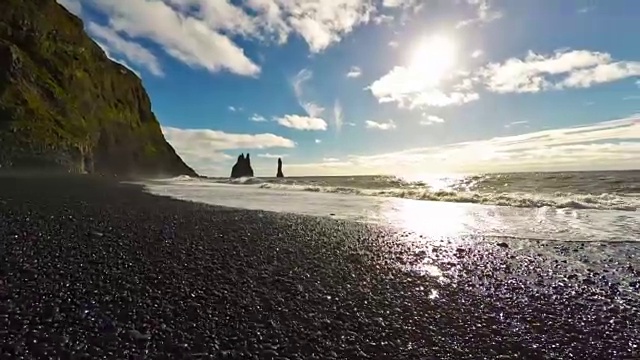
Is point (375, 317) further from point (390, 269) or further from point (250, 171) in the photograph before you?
point (250, 171)

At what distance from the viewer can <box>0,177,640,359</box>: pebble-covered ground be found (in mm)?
4738

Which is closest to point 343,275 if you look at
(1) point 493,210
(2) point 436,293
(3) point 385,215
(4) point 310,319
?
(2) point 436,293

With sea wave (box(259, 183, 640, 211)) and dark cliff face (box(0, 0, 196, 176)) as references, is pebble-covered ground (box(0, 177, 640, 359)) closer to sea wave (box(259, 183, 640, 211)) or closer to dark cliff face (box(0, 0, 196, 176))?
sea wave (box(259, 183, 640, 211))

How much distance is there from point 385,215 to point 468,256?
8177 millimetres

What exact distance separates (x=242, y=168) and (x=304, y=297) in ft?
371

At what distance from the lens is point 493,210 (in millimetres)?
20047

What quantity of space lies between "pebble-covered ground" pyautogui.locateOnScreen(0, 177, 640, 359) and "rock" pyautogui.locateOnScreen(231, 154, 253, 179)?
349 feet

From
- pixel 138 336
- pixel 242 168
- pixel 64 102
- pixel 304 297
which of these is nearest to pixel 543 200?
pixel 304 297

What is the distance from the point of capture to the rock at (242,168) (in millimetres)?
116875

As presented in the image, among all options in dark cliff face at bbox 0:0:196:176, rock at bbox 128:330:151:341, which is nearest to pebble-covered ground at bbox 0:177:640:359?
rock at bbox 128:330:151:341

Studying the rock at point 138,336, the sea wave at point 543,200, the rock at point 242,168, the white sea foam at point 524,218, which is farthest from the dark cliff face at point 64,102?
the rock at point 138,336

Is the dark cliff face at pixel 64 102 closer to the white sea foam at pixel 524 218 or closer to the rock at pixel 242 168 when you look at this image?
the rock at pixel 242 168

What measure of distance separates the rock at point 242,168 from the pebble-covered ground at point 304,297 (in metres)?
106

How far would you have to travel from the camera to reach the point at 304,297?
6.47 meters
